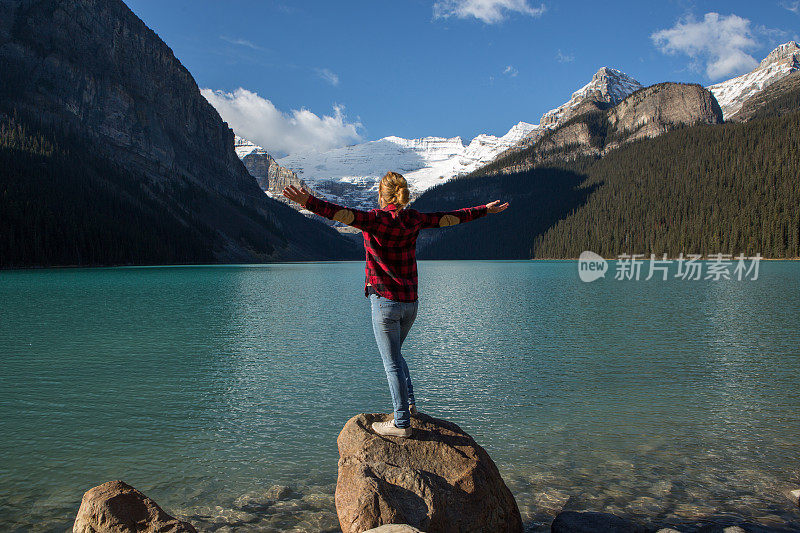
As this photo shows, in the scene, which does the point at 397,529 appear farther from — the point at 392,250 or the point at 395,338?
the point at 392,250

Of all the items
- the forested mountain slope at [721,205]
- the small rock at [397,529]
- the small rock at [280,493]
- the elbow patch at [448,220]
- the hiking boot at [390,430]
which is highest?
the forested mountain slope at [721,205]

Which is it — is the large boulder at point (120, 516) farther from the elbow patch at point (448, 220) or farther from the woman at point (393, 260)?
the elbow patch at point (448, 220)

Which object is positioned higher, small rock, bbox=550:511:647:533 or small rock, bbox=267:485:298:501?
small rock, bbox=550:511:647:533

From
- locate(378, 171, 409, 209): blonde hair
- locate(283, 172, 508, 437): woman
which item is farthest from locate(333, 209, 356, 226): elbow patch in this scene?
locate(378, 171, 409, 209): blonde hair

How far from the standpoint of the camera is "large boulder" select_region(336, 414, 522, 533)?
5.89 meters

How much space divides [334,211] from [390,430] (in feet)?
9.97

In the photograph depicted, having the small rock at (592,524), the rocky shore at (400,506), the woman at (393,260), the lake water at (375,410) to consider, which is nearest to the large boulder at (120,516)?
the rocky shore at (400,506)

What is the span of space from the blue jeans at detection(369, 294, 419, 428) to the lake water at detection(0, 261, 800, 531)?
6.85 feet

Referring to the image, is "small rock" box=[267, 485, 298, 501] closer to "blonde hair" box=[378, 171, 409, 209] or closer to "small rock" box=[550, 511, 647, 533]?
"small rock" box=[550, 511, 647, 533]

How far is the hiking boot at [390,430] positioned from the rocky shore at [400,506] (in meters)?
0.07

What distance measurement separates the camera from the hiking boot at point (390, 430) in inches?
265

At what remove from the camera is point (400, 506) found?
233 inches

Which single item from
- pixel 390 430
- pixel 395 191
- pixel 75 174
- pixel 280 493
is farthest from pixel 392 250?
pixel 75 174

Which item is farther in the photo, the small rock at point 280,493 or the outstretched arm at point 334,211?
the small rock at point 280,493
